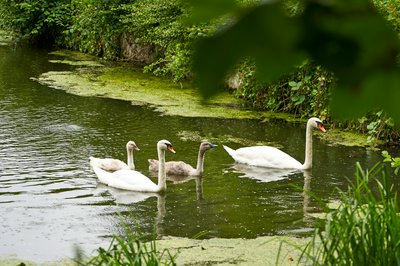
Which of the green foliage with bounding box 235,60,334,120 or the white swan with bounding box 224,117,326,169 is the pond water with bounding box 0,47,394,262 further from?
the green foliage with bounding box 235,60,334,120

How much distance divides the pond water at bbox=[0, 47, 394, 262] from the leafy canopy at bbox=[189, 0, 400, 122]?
423 cm

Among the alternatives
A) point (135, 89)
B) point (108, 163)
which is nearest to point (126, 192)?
point (108, 163)

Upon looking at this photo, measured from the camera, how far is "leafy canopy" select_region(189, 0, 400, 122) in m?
0.45

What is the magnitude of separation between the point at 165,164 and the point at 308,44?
8.80 meters

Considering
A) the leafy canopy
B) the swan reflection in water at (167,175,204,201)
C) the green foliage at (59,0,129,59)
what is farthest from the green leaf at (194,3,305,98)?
the green foliage at (59,0,129,59)

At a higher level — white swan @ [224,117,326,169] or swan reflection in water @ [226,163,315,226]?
white swan @ [224,117,326,169]

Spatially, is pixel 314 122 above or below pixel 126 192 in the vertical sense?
above

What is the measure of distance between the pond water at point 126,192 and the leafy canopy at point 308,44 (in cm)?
423

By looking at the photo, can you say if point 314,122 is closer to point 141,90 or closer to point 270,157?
point 270,157

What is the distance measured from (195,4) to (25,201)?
768 centimetres

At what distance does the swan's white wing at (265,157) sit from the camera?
9633mm

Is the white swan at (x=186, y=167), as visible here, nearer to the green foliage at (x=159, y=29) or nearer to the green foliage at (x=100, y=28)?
the green foliage at (x=159, y=29)

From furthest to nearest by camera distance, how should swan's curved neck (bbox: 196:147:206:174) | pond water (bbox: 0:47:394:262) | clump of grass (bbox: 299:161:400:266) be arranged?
swan's curved neck (bbox: 196:147:206:174)
pond water (bbox: 0:47:394:262)
clump of grass (bbox: 299:161:400:266)

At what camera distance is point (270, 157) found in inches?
381
